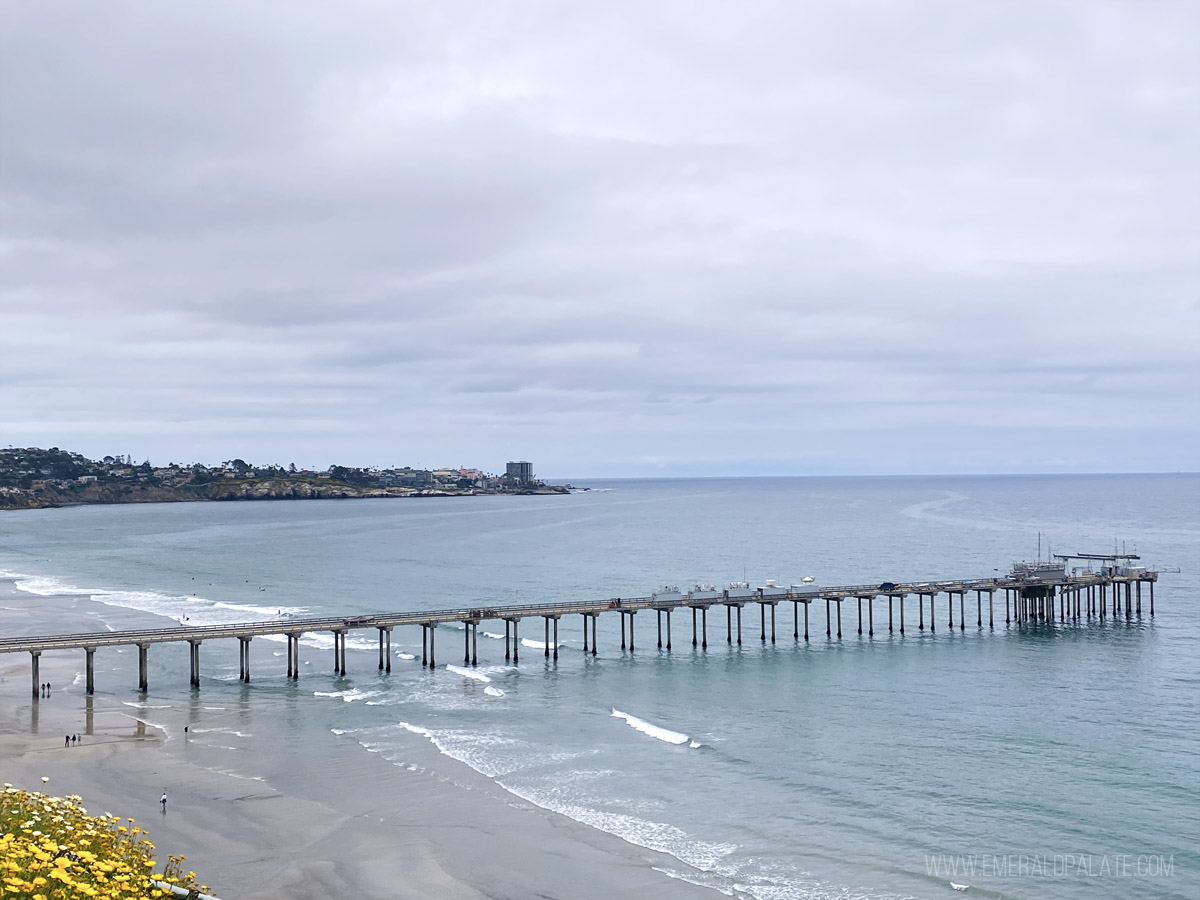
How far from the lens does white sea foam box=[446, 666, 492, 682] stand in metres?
65.8

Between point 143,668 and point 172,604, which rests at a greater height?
point 143,668

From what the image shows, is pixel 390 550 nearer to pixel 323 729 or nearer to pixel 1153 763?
pixel 323 729

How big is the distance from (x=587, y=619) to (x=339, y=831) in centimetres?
4307

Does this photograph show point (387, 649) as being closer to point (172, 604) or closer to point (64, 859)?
point (172, 604)

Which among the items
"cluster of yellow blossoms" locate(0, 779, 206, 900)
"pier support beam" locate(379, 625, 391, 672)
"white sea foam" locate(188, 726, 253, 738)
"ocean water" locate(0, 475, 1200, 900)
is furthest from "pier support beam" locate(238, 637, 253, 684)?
"cluster of yellow blossoms" locate(0, 779, 206, 900)

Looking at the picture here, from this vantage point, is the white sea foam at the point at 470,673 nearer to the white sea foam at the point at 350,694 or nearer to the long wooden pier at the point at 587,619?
the long wooden pier at the point at 587,619

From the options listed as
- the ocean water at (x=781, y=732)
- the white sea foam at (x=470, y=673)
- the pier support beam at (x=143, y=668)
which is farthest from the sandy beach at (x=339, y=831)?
the white sea foam at (x=470, y=673)

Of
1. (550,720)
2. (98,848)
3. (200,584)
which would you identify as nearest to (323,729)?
(550,720)

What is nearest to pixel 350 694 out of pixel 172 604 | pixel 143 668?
pixel 143 668

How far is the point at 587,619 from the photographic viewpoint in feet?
262

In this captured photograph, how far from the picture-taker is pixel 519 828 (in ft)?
125

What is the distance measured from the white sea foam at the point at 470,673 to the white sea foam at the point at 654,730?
43.7 feet

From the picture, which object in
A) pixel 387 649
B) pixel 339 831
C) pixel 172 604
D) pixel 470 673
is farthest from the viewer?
pixel 172 604

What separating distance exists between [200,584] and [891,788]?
92.8 m
